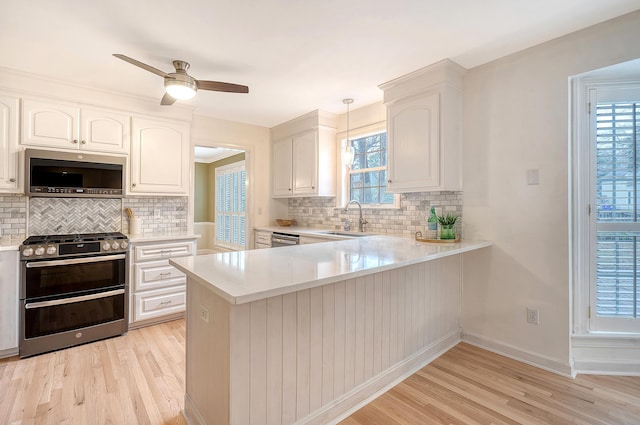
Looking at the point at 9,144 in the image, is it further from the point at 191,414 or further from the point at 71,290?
the point at 191,414

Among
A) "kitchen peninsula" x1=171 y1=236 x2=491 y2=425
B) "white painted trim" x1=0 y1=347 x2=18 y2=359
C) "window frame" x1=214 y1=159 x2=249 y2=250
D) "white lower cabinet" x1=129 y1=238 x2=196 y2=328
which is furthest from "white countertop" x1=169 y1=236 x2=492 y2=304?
"window frame" x1=214 y1=159 x2=249 y2=250

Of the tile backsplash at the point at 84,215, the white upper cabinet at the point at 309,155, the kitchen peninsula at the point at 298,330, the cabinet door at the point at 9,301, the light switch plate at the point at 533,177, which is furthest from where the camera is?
the white upper cabinet at the point at 309,155

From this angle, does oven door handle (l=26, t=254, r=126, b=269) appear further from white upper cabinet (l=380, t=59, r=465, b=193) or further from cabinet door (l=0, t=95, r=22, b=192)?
white upper cabinet (l=380, t=59, r=465, b=193)

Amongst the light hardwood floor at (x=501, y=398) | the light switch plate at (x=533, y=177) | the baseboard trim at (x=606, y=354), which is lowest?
the light hardwood floor at (x=501, y=398)

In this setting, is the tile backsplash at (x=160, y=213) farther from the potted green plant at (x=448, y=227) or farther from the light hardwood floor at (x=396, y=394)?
the potted green plant at (x=448, y=227)

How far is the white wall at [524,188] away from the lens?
217 centimetres

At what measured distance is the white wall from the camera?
217 cm

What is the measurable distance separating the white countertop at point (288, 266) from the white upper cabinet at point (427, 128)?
733mm

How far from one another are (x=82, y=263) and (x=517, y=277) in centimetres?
364

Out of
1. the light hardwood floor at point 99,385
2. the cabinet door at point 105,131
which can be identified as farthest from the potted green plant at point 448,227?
the cabinet door at point 105,131

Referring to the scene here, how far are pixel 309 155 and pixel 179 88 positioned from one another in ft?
6.21

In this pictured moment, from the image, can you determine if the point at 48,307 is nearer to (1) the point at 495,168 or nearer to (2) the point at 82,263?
(2) the point at 82,263

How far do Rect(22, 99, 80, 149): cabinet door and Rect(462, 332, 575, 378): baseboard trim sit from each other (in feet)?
13.4

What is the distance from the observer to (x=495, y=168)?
252 cm
